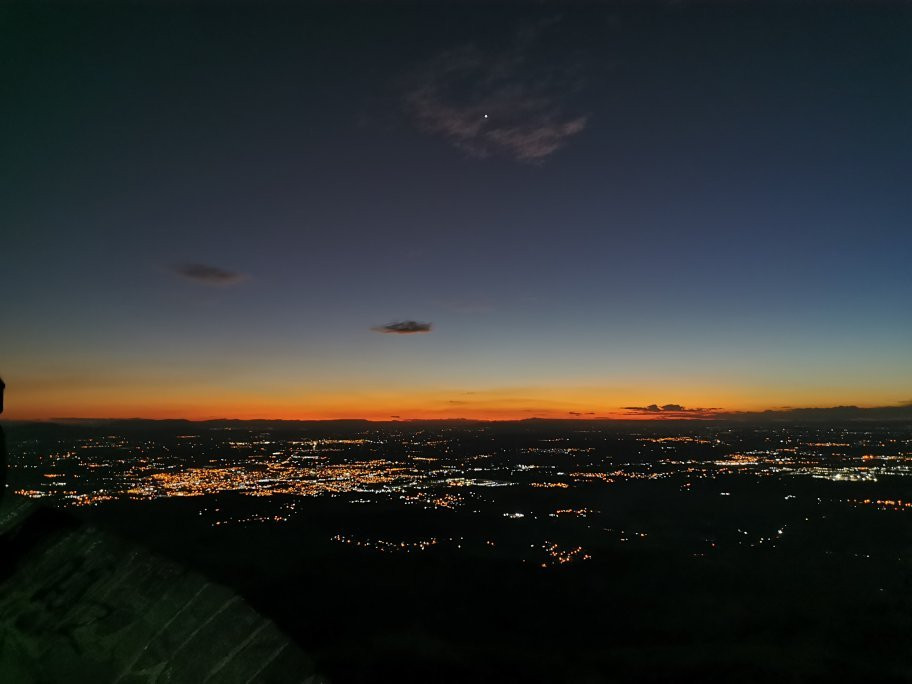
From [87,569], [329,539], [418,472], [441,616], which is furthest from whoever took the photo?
[418,472]

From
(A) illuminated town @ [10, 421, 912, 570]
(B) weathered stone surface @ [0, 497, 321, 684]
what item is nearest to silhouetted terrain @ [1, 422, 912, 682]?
(A) illuminated town @ [10, 421, 912, 570]

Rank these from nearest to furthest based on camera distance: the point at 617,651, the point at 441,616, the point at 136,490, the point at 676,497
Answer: the point at 617,651 < the point at 441,616 < the point at 676,497 < the point at 136,490

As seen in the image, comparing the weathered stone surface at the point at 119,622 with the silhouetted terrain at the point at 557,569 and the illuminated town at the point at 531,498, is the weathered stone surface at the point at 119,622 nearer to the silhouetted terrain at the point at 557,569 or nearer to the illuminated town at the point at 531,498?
the silhouetted terrain at the point at 557,569

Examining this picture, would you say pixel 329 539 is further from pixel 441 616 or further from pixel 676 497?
pixel 676 497

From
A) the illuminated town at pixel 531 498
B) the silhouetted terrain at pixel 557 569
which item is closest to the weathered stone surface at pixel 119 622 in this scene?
the silhouetted terrain at pixel 557 569

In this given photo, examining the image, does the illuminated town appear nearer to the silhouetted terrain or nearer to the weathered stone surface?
the silhouetted terrain

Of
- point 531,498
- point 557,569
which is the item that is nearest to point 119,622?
point 557,569

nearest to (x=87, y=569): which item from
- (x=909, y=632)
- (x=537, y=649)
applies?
(x=537, y=649)

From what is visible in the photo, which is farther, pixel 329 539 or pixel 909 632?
pixel 329 539

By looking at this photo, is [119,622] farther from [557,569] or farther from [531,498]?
[531,498]
